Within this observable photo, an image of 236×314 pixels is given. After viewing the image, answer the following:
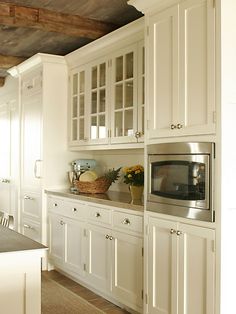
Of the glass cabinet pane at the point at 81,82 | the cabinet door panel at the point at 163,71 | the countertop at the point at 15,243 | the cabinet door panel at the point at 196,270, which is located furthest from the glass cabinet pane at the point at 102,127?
the countertop at the point at 15,243

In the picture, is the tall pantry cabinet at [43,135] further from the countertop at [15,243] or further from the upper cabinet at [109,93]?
the countertop at [15,243]

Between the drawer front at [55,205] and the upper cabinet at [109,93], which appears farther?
the drawer front at [55,205]

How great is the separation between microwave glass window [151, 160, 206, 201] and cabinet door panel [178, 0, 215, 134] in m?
0.22

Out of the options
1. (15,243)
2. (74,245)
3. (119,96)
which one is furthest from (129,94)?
A: (15,243)

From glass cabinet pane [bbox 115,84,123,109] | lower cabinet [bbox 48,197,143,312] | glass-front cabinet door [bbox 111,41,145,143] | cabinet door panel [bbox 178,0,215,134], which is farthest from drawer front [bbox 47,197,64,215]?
cabinet door panel [bbox 178,0,215,134]

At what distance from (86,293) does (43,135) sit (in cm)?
183

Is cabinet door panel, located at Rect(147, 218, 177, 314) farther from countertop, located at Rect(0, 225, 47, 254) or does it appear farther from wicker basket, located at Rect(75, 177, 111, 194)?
wicker basket, located at Rect(75, 177, 111, 194)

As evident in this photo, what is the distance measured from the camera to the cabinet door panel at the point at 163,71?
2607 mm

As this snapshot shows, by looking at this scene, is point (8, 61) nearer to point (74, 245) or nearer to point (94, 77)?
point (94, 77)

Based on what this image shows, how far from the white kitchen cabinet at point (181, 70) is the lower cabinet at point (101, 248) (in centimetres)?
84

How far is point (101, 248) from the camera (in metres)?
3.55

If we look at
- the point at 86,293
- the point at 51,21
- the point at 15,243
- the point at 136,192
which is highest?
the point at 51,21

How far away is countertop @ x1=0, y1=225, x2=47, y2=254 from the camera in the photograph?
1.82m

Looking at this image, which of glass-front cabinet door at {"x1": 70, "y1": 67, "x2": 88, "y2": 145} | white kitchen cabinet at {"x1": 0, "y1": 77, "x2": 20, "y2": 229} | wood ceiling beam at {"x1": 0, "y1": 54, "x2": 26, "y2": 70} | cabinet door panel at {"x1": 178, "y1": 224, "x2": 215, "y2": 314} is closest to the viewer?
cabinet door panel at {"x1": 178, "y1": 224, "x2": 215, "y2": 314}
